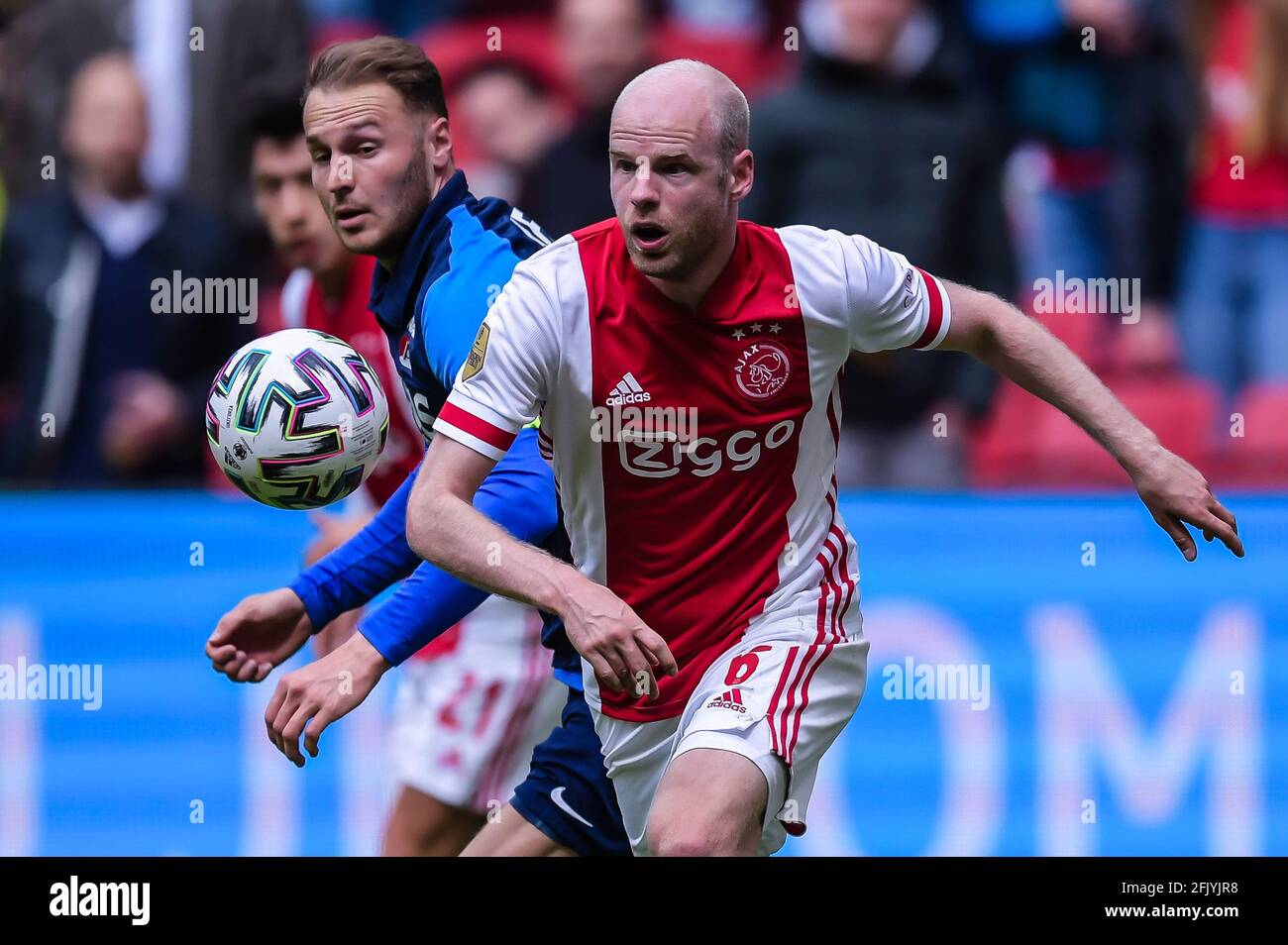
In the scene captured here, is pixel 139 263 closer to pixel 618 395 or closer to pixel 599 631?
pixel 618 395

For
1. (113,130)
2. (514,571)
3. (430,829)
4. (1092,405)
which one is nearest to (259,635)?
(514,571)

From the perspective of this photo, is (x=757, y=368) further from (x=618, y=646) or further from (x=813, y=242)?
(x=618, y=646)

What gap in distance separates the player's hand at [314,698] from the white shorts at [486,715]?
1400 millimetres

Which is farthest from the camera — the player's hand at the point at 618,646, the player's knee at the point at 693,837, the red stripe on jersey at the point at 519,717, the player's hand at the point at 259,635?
the red stripe on jersey at the point at 519,717

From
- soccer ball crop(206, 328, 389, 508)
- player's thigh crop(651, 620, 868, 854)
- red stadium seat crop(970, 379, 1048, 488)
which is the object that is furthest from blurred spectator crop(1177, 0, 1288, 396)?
soccer ball crop(206, 328, 389, 508)

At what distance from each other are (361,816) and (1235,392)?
166 inches

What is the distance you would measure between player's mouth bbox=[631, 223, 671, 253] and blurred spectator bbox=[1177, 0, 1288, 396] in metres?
4.99

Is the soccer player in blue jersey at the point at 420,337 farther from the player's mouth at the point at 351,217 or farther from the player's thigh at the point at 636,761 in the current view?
the player's thigh at the point at 636,761

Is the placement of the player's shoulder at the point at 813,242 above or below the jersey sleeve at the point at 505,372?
above

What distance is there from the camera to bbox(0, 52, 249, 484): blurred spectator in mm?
8539

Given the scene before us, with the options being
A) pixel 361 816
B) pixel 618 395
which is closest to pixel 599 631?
pixel 618 395

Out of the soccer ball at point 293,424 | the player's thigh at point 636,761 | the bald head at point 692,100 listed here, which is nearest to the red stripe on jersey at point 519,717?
the player's thigh at point 636,761

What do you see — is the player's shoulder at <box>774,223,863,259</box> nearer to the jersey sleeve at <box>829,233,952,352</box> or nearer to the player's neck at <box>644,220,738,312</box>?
the jersey sleeve at <box>829,233,952,352</box>

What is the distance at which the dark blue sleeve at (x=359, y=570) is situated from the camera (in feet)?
16.9
